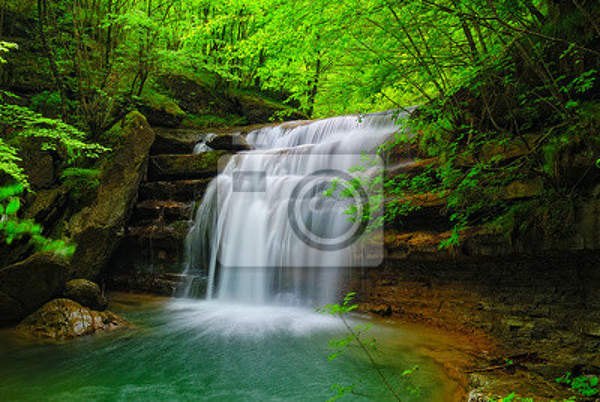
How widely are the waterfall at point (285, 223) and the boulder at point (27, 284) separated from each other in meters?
3.00

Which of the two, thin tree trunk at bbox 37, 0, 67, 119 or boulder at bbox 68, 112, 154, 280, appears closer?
boulder at bbox 68, 112, 154, 280

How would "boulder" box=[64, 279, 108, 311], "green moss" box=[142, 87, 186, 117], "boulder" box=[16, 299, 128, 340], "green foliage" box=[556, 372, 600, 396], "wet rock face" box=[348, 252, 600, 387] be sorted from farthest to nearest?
1. "green moss" box=[142, 87, 186, 117]
2. "boulder" box=[64, 279, 108, 311]
3. "boulder" box=[16, 299, 128, 340]
4. "wet rock face" box=[348, 252, 600, 387]
5. "green foliage" box=[556, 372, 600, 396]

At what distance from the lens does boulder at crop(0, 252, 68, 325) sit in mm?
5180

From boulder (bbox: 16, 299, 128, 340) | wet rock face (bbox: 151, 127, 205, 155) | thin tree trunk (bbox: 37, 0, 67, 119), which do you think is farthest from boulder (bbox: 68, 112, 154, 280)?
wet rock face (bbox: 151, 127, 205, 155)

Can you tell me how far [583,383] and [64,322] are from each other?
21.0 ft

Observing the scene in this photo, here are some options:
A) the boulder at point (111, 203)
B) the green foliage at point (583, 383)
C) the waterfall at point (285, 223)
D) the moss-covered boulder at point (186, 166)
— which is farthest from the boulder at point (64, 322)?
the green foliage at point (583, 383)

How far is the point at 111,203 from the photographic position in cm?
741

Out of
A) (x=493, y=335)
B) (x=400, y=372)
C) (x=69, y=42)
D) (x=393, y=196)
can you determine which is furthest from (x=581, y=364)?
(x=69, y=42)

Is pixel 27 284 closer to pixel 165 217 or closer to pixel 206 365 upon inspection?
pixel 206 365

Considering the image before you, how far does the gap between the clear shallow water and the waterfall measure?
1.13 meters

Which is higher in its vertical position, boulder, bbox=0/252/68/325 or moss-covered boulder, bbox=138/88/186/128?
moss-covered boulder, bbox=138/88/186/128

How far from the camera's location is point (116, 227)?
24.5 feet

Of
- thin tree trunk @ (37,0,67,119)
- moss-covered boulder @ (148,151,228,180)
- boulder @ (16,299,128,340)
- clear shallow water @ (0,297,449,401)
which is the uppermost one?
thin tree trunk @ (37,0,67,119)
